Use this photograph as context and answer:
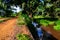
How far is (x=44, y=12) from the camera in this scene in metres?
45.2

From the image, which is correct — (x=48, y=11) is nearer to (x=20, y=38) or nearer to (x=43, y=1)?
(x=43, y=1)

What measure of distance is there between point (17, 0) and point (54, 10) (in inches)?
400

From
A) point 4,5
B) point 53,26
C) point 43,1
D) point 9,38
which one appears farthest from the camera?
point 43,1

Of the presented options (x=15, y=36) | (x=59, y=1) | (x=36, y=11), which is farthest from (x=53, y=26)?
(x=15, y=36)

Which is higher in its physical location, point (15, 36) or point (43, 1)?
point (15, 36)

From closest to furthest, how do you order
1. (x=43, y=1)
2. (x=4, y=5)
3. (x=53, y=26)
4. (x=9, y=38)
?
1. (x=9, y=38)
2. (x=53, y=26)
3. (x=4, y=5)
4. (x=43, y=1)

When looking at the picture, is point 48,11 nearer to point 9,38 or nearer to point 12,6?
point 12,6

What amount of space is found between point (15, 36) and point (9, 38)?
82cm

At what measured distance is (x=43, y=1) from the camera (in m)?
43.4

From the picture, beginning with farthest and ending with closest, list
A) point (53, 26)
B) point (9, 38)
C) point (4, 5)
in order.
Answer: point (4, 5), point (53, 26), point (9, 38)

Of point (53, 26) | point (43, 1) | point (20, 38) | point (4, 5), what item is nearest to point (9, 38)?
point (20, 38)

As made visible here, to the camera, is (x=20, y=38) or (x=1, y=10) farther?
(x=1, y=10)

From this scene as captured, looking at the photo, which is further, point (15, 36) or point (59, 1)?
point (59, 1)

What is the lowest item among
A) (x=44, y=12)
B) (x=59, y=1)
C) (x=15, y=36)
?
(x=44, y=12)
